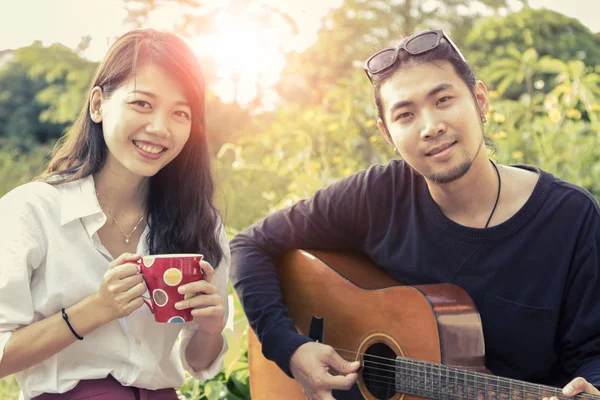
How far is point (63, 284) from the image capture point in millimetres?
1875

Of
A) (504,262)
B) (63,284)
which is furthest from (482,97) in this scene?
(63,284)

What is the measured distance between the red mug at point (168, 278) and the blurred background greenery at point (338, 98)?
4.15 ft

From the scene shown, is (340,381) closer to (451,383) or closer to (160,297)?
(451,383)

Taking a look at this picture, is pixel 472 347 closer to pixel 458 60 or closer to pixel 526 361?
pixel 526 361

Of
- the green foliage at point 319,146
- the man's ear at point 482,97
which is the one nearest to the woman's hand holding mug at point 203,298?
the man's ear at point 482,97

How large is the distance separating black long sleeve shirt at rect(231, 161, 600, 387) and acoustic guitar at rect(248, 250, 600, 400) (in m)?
0.09

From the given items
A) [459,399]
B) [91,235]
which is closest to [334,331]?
[459,399]

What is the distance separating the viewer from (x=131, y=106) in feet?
6.40

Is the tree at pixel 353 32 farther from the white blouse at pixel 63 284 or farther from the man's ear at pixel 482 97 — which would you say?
the white blouse at pixel 63 284

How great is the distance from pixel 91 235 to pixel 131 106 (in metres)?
0.40

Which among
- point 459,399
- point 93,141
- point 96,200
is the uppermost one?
point 93,141

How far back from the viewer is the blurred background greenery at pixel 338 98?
158 inches

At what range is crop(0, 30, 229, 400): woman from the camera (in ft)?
5.84

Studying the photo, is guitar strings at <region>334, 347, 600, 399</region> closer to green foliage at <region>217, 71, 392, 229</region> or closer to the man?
the man
